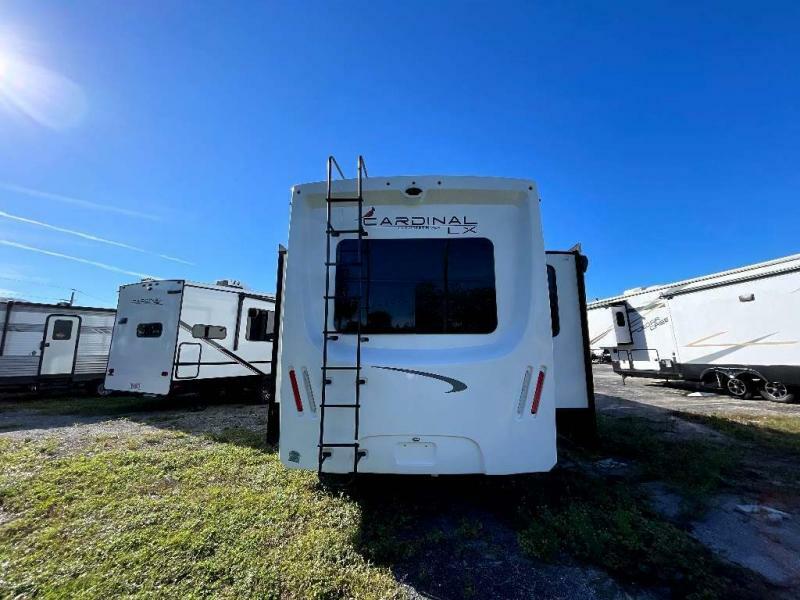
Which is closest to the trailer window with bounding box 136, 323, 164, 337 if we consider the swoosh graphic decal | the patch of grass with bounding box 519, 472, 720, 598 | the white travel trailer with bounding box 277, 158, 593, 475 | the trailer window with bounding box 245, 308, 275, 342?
the trailer window with bounding box 245, 308, 275, 342

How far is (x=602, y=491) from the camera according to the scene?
3.98 m

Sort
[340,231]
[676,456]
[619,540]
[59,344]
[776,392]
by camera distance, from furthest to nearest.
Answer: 1. [59,344]
2. [776,392]
3. [676,456]
4. [340,231]
5. [619,540]

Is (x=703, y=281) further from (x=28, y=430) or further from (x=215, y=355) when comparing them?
(x=28, y=430)

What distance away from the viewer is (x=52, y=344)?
1159cm

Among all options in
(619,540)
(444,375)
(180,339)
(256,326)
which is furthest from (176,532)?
(256,326)

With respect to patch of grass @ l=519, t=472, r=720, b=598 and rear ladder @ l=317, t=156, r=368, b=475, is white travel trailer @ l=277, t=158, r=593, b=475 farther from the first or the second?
patch of grass @ l=519, t=472, r=720, b=598

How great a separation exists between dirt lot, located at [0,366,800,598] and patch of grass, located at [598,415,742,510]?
35mm

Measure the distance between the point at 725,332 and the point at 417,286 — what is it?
12.0m

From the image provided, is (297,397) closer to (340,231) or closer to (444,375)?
(444,375)

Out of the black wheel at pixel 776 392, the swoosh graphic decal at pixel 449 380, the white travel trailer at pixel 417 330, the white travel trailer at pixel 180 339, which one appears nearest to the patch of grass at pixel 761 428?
the black wheel at pixel 776 392

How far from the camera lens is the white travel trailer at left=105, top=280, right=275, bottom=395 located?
9086mm

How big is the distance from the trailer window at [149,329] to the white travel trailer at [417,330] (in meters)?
7.87

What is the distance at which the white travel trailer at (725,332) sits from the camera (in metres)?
9.37

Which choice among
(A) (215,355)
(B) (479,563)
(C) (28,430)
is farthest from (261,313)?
(B) (479,563)
